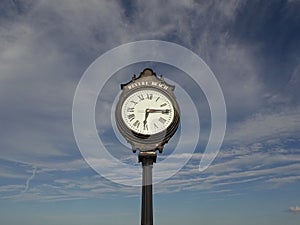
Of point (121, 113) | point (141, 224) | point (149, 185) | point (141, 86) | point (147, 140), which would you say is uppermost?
point (141, 86)

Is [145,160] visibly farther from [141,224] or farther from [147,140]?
[141,224]

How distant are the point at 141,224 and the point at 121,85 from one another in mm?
3104

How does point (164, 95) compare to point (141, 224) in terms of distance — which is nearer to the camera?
point (141, 224)

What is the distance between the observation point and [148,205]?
8297 millimetres

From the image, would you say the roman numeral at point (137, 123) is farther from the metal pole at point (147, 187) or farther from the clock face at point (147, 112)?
the metal pole at point (147, 187)

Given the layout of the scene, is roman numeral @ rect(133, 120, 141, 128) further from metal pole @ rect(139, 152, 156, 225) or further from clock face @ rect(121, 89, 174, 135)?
metal pole @ rect(139, 152, 156, 225)

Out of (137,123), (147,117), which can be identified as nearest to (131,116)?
(137,123)

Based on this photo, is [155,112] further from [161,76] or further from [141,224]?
[141,224]

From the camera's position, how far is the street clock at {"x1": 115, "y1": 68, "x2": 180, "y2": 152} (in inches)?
341

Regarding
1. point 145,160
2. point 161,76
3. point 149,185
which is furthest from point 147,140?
point 161,76

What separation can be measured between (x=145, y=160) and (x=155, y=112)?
1096mm

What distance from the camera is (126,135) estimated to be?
28.5 ft

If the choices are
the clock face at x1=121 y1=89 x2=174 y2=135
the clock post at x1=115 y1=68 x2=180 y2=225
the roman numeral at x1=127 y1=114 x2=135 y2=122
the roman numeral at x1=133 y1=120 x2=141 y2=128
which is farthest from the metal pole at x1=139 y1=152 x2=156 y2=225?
the roman numeral at x1=127 y1=114 x2=135 y2=122

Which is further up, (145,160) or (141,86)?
(141,86)
